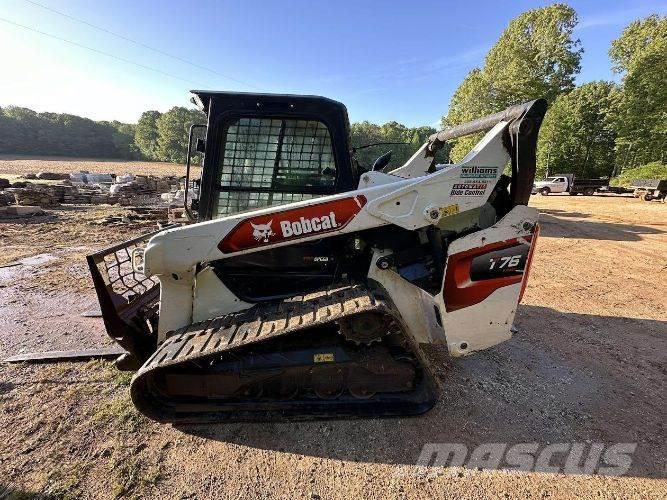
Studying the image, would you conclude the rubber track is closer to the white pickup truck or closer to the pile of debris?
the pile of debris

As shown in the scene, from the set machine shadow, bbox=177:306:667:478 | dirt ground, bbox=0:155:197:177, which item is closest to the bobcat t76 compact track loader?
machine shadow, bbox=177:306:667:478

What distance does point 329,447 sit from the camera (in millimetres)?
2480

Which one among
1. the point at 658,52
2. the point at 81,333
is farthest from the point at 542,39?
the point at 81,333

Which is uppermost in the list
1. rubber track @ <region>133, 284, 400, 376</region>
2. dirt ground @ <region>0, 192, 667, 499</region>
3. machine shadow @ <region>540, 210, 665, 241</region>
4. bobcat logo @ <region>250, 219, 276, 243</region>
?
machine shadow @ <region>540, 210, 665, 241</region>

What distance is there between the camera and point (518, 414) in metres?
2.83

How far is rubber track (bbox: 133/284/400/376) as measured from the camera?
2.34m

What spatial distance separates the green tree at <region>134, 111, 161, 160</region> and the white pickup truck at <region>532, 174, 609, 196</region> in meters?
74.0

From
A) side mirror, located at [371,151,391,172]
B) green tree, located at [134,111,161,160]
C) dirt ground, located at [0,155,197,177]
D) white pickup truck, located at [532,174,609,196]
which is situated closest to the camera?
side mirror, located at [371,151,391,172]

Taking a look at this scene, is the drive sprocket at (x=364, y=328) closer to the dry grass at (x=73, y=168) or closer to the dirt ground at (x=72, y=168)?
the dry grass at (x=73, y=168)

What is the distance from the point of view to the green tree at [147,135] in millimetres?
76688

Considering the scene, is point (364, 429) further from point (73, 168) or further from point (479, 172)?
point (73, 168)

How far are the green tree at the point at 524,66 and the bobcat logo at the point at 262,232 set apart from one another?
2785cm

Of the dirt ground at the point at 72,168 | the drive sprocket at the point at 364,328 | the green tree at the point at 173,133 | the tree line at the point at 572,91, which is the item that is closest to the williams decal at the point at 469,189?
the drive sprocket at the point at 364,328

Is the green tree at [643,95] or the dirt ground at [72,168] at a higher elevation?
the green tree at [643,95]
